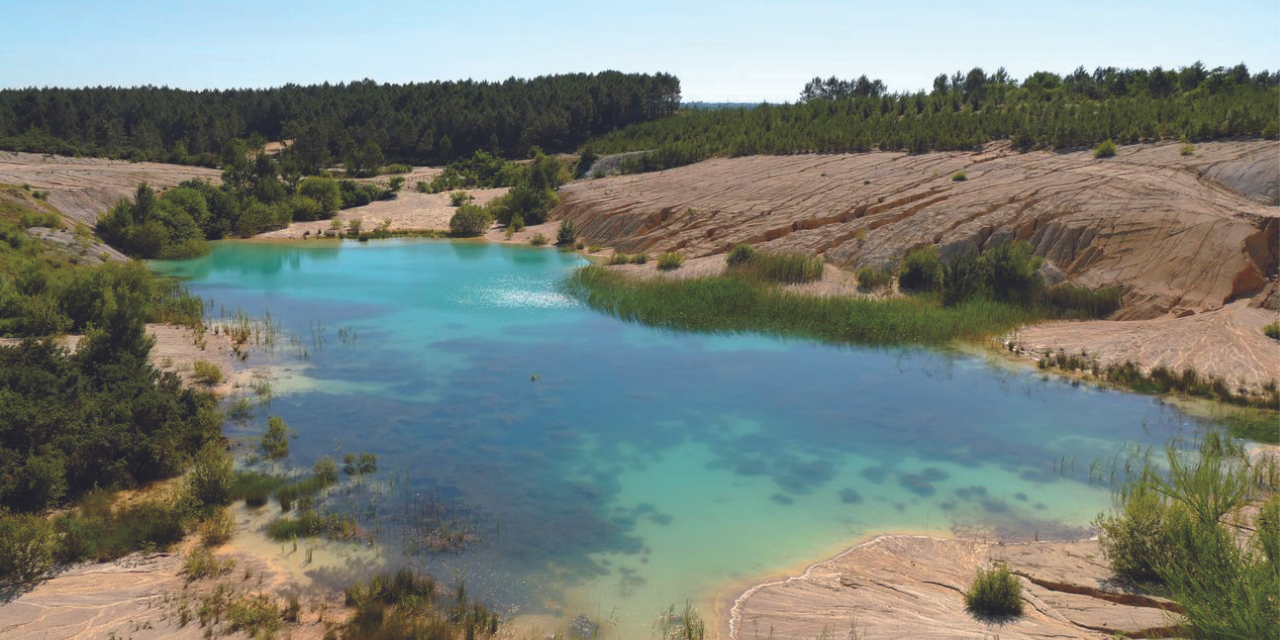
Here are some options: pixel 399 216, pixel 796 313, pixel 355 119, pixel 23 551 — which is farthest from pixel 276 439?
pixel 355 119

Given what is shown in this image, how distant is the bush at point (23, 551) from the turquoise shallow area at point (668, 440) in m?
4.74

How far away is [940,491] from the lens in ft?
47.4

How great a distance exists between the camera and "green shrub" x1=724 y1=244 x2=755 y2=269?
31.8m

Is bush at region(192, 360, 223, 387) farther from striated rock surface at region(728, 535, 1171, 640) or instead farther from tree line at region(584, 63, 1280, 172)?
tree line at region(584, 63, 1280, 172)

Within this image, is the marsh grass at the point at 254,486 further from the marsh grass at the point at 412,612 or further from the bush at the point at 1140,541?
the bush at the point at 1140,541

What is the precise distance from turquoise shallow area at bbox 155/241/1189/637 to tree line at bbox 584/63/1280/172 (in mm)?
20045

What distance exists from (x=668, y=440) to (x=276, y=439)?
24.8 ft

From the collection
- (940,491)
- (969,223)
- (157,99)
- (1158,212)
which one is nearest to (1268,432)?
(940,491)

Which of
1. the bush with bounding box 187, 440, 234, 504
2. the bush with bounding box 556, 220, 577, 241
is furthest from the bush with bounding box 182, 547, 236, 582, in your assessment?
the bush with bounding box 556, 220, 577, 241

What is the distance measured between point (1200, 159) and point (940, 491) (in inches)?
938

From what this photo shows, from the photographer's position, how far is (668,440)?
16844 millimetres

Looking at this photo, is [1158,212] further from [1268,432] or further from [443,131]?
[443,131]

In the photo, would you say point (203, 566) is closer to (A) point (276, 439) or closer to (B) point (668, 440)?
(A) point (276, 439)

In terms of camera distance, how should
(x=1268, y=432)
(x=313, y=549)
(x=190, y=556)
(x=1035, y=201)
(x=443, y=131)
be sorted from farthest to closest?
(x=443, y=131), (x=1035, y=201), (x=1268, y=432), (x=313, y=549), (x=190, y=556)
